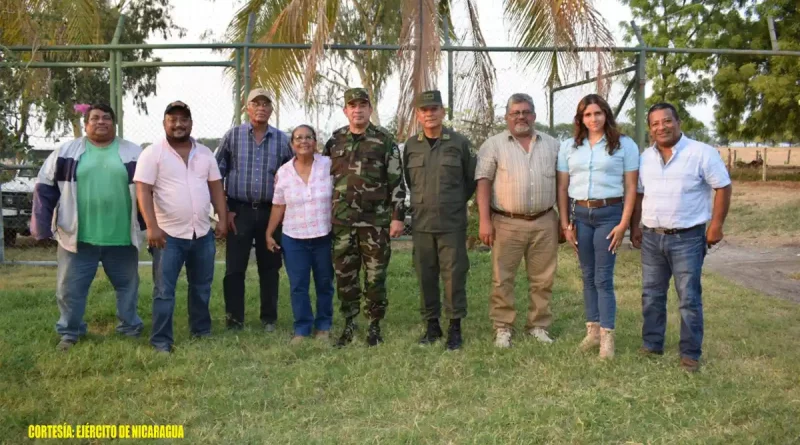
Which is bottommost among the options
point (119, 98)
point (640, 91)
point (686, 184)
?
point (686, 184)

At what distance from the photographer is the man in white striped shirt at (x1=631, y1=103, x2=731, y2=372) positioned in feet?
14.5

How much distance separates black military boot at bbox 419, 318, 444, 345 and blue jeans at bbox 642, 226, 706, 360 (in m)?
1.48

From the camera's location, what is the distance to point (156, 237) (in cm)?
486

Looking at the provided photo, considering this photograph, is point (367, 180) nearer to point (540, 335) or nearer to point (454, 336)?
point (454, 336)

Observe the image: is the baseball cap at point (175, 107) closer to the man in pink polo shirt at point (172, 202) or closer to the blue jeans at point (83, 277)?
the man in pink polo shirt at point (172, 202)

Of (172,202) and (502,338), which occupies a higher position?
(172,202)

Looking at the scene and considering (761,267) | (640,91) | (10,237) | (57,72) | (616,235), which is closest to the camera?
(616,235)

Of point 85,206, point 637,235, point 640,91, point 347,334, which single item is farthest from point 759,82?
point 85,206

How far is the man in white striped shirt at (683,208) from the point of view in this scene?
4.41 m

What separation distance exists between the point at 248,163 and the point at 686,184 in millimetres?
3105

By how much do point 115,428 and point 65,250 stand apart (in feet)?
6.27

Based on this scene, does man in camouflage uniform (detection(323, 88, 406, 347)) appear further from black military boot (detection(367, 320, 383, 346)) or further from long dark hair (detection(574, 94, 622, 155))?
long dark hair (detection(574, 94, 622, 155))

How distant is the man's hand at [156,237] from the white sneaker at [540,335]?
2752 millimetres

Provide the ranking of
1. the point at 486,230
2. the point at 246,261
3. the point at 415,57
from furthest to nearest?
the point at 415,57, the point at 246,261, the point at 486,230
